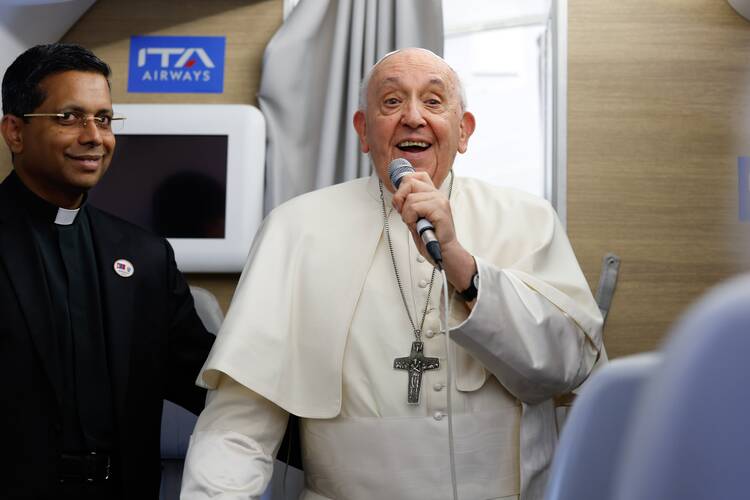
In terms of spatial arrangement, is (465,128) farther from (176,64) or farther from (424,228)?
(176,64)

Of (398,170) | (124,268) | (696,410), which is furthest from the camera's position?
(124,268)

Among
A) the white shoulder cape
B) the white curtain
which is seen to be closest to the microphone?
the white shoulder cape

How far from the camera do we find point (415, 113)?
1944mm

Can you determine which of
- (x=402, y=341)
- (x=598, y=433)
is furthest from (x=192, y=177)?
(x=598, y=433)

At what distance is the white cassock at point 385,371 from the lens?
172 centimetres

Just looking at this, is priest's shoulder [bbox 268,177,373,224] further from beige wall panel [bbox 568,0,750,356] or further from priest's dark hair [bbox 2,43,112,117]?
beige wall panel [bbox 568,0,750,356]

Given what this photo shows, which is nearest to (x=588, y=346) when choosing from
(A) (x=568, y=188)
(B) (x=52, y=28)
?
(A) (x=568, y=188)

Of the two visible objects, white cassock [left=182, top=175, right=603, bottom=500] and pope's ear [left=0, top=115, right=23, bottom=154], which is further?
pope's ear [left=0, top=115, right=23, bottom=154]

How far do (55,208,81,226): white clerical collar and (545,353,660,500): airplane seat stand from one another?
1.77m

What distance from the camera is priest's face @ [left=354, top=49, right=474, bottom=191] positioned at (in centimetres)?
196

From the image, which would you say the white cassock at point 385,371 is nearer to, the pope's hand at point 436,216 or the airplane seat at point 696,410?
the pope's hand at point 436,216

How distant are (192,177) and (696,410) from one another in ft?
8.38

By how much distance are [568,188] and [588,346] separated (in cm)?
105

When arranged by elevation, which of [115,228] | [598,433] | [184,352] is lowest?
[184,352]
